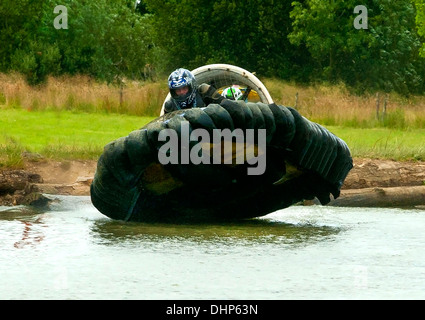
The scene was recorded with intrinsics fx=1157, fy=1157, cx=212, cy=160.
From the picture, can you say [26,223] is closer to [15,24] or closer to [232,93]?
[232,93]

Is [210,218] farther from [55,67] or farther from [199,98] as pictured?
[55,67]

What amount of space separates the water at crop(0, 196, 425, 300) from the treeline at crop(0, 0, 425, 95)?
88.3ft

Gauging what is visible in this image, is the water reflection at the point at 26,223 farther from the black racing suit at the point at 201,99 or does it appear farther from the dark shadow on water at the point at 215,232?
the black racing suit at the point at 201,99

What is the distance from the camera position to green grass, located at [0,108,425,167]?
17.0m

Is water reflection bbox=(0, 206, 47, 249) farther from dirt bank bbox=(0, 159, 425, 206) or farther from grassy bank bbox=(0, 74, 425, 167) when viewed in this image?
grassy bank bbox=(0, 74, 425, 167)

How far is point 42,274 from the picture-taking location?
9.07 metres

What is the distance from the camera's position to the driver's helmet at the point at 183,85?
12.3m

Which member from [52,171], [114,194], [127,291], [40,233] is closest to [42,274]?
[127,291]

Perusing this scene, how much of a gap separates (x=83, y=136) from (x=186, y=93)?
334 inches

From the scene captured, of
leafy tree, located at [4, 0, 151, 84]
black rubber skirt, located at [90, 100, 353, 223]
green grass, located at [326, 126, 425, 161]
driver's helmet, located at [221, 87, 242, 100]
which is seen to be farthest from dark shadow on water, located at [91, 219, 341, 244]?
leafy tree, located at [4, 0, 151, 84]

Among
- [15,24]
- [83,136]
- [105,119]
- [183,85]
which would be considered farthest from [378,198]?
[15,24]

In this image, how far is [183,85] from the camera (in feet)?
40.3

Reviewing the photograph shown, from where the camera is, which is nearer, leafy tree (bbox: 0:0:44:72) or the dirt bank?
the dirt bank
